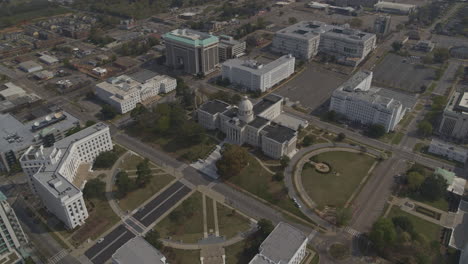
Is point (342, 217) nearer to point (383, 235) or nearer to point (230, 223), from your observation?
point (383, 235)

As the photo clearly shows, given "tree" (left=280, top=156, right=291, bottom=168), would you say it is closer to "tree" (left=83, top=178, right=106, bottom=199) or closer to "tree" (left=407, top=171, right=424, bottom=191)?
"tree" (left=407, top=171, right=424, bottom=191)

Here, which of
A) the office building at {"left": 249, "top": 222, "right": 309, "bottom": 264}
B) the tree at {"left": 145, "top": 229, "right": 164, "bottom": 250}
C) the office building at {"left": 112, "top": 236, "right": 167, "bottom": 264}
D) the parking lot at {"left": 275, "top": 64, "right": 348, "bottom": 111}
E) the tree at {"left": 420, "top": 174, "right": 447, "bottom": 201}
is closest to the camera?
the office building at {"left": 112, "top": 236, "right": 167, "bottom": 264}

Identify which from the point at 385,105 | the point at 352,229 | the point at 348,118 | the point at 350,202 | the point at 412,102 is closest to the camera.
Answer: the point at 352,229

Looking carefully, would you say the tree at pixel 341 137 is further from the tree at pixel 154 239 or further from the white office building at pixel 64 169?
the white office building at pixel 64 169

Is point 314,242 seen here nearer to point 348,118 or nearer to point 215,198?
point 215,198

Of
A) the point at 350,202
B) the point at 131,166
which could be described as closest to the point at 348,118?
the point at 350,202

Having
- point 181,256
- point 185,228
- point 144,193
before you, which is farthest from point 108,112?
point 181,256

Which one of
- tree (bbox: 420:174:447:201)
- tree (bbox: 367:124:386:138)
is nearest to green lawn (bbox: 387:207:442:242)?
tree (bbox: 420:174:447:201)
